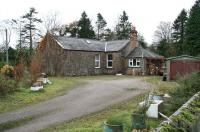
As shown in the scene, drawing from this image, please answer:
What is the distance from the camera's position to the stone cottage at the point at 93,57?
121 feet

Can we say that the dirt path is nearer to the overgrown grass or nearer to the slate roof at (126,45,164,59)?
the overgrown grass

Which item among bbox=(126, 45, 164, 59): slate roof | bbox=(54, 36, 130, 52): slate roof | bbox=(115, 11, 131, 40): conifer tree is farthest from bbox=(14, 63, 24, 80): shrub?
bbox=(115, 11, 131, 40): conifer tree

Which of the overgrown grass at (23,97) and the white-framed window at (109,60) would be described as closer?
the overgrown grass at (23,97)

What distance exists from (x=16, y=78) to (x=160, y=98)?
10.1 metres

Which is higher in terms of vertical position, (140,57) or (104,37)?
(104,37)

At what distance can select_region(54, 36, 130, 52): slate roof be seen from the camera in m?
37.4

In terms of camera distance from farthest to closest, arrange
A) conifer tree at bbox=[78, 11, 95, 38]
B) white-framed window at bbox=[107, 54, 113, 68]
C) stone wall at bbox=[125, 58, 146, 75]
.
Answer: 1. conifer tree at bbox=[78, 11, 95, 38]
2. white-framed window at bbox=[107, 54, 113, 68]
3. stone wall at bbox=[125, 58, 146, 75]

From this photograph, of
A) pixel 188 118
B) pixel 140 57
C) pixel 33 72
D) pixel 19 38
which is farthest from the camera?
pixel 19 38

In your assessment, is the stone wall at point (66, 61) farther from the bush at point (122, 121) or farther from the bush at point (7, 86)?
the bush at point (122, 121)

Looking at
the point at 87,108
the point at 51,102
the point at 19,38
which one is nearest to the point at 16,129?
the point at 87,108

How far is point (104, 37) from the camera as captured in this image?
243 ft

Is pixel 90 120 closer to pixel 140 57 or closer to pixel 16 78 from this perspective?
pixel 16 78

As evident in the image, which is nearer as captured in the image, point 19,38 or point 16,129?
point 16,129

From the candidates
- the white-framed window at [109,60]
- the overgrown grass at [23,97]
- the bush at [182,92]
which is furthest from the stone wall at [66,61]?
the bush at [182,92]
